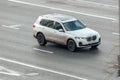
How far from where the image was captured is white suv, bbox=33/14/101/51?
1200 inches

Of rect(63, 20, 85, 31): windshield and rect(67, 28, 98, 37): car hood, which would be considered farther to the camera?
rect(63, 20, 85, 31): windshield

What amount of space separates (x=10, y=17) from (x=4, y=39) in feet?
17.4

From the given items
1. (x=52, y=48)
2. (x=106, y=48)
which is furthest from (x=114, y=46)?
(x=52, y=48)

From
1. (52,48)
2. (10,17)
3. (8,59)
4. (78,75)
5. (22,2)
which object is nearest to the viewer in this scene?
(78,75)

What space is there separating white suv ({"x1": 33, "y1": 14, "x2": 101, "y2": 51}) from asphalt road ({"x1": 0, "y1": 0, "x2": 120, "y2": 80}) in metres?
0.43

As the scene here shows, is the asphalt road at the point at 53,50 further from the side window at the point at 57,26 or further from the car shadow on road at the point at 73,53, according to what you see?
the side window at the point at 57,26

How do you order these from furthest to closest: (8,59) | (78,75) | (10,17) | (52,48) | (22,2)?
(22,2) → (10,17) → (52,48) → (8,59) → (78,75)

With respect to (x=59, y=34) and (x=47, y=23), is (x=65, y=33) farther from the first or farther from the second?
(x=47, y=23)

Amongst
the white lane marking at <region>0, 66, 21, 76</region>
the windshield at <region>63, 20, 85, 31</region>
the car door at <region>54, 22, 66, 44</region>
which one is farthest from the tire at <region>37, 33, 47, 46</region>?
the white lane marking at <region>0, 66, 21, 76</region>

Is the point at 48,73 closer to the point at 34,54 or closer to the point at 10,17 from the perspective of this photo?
the point at 34,54

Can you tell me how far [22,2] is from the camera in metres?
42.7

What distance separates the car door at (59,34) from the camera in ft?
102

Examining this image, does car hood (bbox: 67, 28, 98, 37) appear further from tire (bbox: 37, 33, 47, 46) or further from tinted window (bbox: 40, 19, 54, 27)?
tire (bbox: 37, 33, 47, 46)

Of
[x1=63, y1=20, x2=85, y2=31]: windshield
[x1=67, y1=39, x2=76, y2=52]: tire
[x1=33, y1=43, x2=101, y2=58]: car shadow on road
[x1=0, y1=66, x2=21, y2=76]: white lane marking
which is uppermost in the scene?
[x1=63, y1=20, x2=85, y2=31]: windshield
